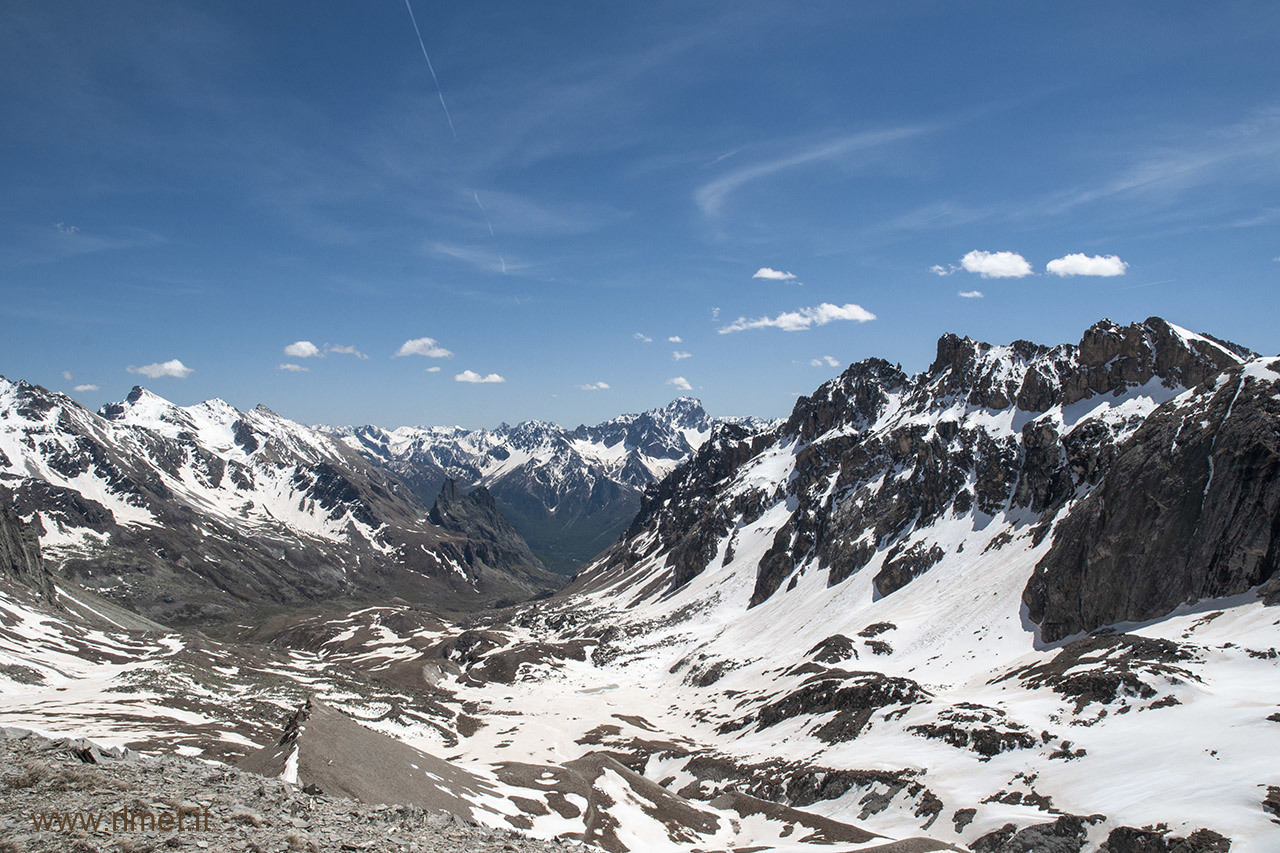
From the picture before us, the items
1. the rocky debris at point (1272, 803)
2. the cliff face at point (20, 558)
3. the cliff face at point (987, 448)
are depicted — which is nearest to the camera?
the rocky debris at point (1272, 803)

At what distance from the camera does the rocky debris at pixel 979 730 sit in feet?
167

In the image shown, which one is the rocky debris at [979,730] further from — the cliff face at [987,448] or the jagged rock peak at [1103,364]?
the jagged rock peak at [1103,364]

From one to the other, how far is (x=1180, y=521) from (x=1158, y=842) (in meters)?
67.1

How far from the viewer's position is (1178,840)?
31938 millimetres

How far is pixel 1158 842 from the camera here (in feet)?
107

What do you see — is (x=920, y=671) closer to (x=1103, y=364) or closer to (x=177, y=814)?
(x=1103, y=364)

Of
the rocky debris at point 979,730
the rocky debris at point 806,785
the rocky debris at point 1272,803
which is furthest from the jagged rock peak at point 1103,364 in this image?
the rocky debris at point 1272,803

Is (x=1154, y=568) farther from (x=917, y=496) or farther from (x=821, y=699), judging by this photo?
(x=917, y=496)

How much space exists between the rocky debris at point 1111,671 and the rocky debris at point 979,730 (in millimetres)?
6317

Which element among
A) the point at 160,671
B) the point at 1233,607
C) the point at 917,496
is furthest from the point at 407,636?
the point at 1233,607

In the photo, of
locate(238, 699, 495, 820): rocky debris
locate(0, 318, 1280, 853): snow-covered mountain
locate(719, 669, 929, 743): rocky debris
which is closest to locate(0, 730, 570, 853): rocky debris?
locate(238, 699, 495, 820): rocky debris

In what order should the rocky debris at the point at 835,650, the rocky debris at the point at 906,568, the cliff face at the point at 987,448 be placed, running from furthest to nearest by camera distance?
1. the rocky debris at the point at 906,568
2. the cliff face at the point at 987,448
3. the rocky debris at the point at 835,650

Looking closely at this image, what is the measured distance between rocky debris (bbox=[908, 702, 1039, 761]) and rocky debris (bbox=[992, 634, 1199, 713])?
249 inches

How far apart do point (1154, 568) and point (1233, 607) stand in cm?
1318
